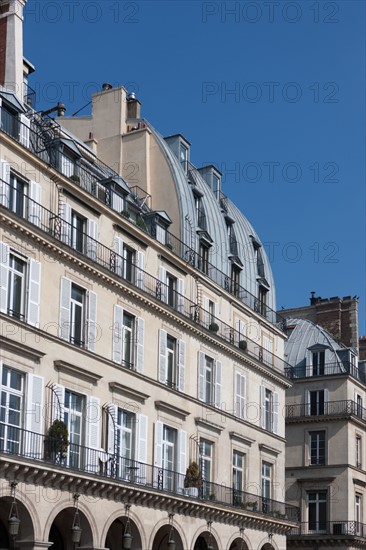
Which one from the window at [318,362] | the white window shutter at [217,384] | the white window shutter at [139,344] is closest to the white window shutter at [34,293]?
the white window shutter at [139,344]

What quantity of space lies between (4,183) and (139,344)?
31.9 ft

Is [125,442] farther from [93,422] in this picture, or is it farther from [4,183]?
[4,183]

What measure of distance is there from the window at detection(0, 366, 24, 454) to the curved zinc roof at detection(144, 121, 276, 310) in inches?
572

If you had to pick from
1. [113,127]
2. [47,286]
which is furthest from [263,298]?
[47,286]

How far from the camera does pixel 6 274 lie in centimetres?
3222

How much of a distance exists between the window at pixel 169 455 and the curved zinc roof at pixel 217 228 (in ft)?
28.4

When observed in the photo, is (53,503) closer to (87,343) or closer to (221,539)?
(87,343)

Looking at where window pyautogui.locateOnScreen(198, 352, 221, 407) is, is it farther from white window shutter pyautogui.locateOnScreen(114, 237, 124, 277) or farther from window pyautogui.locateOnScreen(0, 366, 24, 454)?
window pyautogui.locateOnScreen(0, 366, 24, 454)

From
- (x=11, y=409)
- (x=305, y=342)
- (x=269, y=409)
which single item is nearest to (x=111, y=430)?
(x=11, y=409)

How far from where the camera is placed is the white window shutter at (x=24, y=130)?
114ft

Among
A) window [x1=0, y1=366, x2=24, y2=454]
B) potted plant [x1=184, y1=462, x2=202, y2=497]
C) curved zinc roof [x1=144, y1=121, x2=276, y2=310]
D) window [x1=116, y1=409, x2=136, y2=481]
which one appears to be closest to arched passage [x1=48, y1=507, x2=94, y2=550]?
window [x1=116, y1=409, x2=136, y2=481]

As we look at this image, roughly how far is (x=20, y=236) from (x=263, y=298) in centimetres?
2151

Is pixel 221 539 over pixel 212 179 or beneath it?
beneath

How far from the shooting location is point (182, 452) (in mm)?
41594
